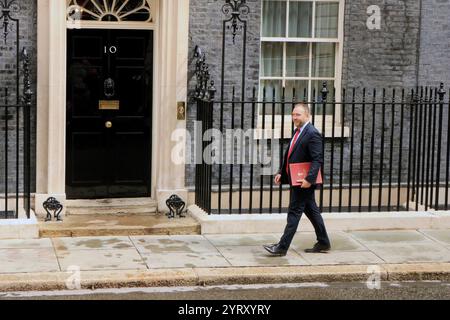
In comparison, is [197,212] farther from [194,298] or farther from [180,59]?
[194,298]

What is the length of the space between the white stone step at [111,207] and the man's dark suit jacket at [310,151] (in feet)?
8.61

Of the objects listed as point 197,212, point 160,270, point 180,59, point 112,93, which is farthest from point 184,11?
point 160,270

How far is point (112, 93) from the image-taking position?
1226 cm

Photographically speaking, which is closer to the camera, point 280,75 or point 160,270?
point 160,270

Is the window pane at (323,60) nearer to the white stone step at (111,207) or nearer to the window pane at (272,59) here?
the window pane at (272,59)

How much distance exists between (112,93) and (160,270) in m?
3.40

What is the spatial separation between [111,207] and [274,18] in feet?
11.0

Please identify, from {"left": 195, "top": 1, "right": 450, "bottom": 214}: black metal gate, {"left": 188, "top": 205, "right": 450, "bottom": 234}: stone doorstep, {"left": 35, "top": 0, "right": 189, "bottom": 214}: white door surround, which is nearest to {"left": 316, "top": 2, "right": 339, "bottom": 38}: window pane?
{"left": 195, "top": 1, "right": 450, "bottom": 214}: black metal gate

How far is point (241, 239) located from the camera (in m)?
11.2

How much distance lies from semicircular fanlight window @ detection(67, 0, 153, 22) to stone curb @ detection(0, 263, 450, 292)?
3953 millimetres

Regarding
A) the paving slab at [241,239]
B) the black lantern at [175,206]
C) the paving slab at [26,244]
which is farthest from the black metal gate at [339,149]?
the paving slab at [26,244]

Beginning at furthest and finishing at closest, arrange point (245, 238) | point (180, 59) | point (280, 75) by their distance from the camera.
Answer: point (280, 75)
point (180, 59)
point (245, 238)

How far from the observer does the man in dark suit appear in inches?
403

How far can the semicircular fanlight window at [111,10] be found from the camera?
39.4ft
